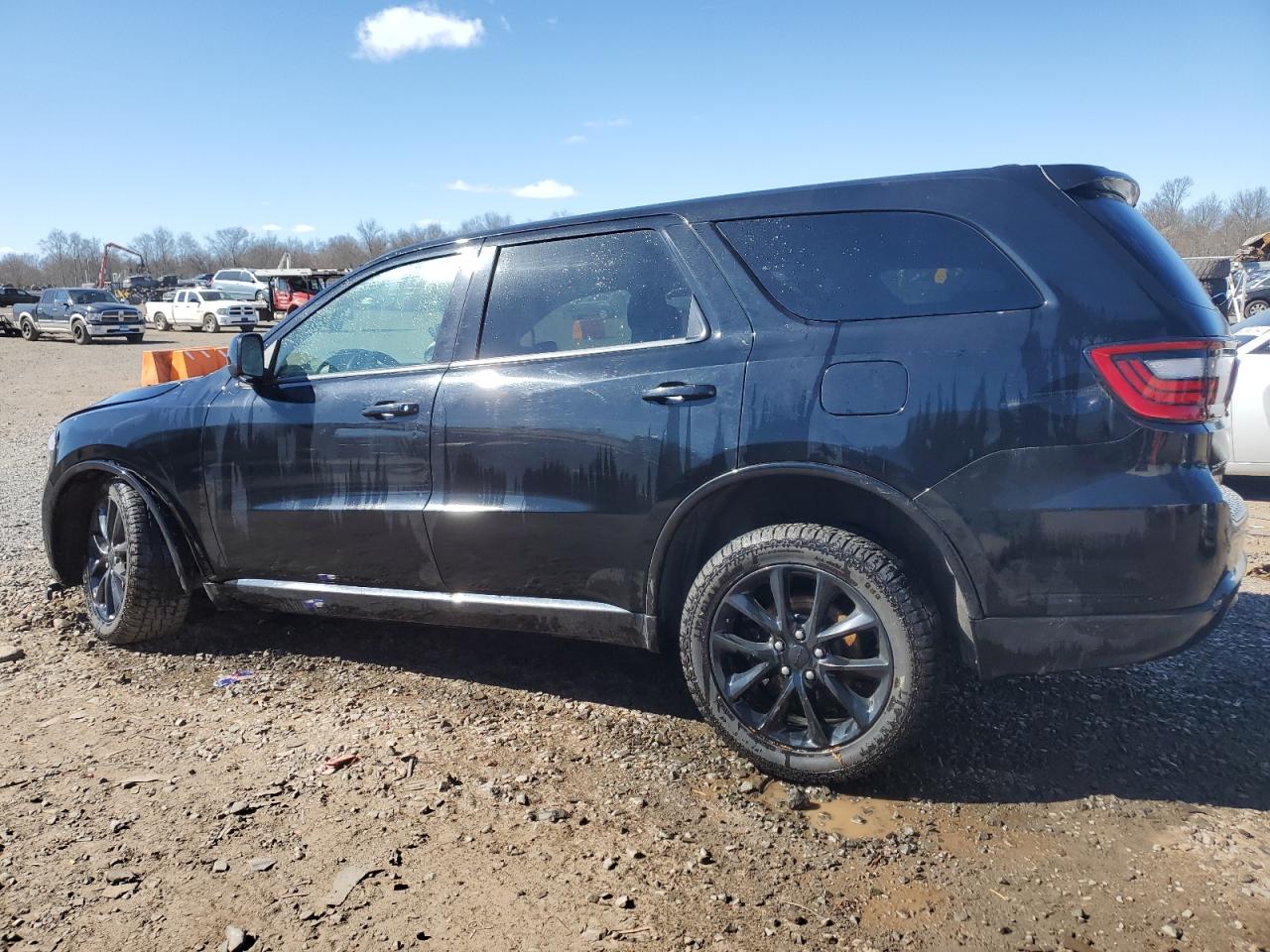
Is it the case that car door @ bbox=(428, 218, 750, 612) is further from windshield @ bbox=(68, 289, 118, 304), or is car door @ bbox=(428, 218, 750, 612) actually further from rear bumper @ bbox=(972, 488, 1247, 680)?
windshield @ bbox=(68, 289, 118, 304)

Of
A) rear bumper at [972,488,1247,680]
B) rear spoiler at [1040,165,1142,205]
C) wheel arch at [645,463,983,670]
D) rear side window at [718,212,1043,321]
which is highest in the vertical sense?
rear spoiler at [1040,165,1142,205]

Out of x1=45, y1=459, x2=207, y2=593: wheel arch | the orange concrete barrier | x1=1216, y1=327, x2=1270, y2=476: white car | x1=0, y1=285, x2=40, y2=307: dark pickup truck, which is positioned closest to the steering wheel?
x1=45, y1=459, x2=207, y2=593: wheel arch

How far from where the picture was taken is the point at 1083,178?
107 inches

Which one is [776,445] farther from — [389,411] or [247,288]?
[247,288]

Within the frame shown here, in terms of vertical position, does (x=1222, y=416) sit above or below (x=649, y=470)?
above

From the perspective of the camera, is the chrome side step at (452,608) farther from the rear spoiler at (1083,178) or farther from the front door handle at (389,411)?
the rear spoiler at (1083,178)

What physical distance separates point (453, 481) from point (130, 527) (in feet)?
5.55

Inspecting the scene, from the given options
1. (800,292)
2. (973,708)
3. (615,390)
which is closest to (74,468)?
(615,390)

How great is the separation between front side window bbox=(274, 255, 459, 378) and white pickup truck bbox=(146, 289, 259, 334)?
3159 centimetres

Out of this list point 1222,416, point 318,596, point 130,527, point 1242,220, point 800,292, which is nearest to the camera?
point 1222,416

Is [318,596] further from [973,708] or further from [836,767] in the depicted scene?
[973,708]

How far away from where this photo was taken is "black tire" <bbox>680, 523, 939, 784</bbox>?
8.89 feet

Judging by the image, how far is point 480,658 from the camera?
13.2ft

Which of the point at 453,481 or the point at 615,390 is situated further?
the point at 453,481
